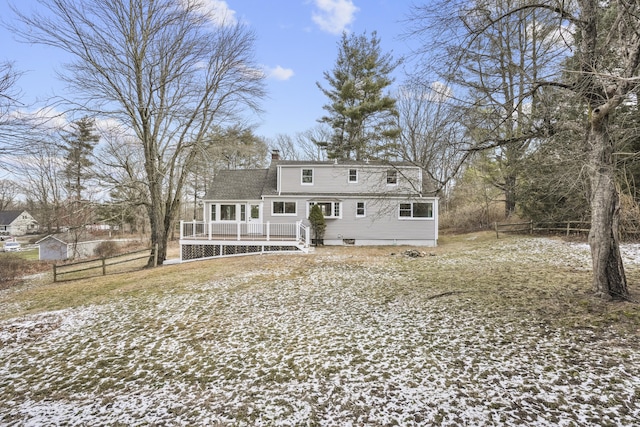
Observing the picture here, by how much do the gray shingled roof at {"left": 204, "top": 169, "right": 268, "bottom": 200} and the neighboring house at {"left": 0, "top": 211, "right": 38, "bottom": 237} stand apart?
50714 mm

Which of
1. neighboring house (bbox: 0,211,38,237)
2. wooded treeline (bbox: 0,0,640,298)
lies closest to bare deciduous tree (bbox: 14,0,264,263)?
wooded treeline (bbox: 0,0,640,298)

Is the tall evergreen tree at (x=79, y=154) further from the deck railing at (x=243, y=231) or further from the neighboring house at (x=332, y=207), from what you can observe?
the neighboring house at (x=332, y=207)

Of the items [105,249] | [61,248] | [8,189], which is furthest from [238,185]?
[8,189]

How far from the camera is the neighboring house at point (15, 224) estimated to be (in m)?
51.3

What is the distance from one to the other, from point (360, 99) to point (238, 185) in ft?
43.0

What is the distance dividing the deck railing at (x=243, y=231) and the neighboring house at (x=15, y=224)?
52.5 meters

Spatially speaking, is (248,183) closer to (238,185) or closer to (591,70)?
(238,185)

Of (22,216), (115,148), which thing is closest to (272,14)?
(115,148)

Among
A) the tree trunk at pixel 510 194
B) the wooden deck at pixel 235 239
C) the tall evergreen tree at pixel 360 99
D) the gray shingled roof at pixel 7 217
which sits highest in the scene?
the tall evergreen tree at pixel 360 99

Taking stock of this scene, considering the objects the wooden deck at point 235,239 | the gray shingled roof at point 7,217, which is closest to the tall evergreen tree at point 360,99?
the wooden deck at point 235,239

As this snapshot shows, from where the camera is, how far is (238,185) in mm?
18969

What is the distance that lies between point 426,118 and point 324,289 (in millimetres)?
22076

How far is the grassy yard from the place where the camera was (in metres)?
3.24

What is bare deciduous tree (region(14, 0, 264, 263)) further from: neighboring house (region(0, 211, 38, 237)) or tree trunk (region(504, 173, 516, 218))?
neighboring house (region(0, 211, 38, 237))
